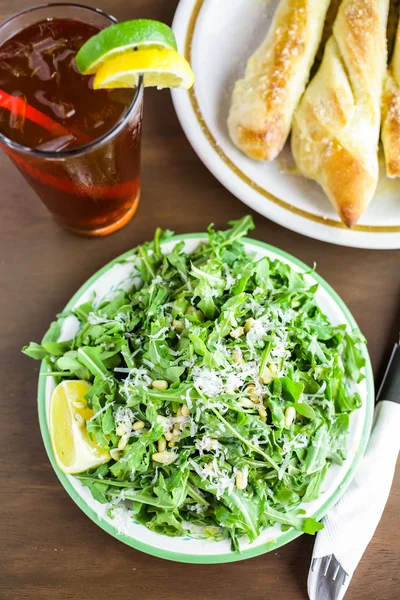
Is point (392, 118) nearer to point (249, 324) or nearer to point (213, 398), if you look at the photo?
point (249, 324)

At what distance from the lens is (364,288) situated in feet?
4.43

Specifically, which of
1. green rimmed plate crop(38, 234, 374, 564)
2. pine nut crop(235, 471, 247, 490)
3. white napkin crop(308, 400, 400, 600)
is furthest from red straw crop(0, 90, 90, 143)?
white napkin crop(308, 400, 400, 600)

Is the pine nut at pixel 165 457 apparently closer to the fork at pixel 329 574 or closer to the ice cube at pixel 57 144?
the fork at pixel 329 574

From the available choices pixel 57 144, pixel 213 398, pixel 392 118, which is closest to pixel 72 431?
pixel 213 398

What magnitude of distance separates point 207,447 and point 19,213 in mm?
740

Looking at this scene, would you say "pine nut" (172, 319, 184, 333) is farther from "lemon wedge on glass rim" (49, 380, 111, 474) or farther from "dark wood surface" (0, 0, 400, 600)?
"dark wood surface" (0, 0, 400, 600)

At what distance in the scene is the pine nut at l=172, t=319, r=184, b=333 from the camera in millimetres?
1095

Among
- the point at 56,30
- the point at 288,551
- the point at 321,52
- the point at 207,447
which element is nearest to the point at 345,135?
the point at 321,52

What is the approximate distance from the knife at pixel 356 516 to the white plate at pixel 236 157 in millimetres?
399

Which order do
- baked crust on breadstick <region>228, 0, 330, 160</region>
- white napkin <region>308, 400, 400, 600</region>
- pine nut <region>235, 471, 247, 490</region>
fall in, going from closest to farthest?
pine nut <region>235, 471, 247, 490</region>, white napkin <region>308, 400, 400, 600</region>, baked crust on breadstick <region>228, 0, 330, 160</region>

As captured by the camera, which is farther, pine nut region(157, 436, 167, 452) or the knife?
the knife

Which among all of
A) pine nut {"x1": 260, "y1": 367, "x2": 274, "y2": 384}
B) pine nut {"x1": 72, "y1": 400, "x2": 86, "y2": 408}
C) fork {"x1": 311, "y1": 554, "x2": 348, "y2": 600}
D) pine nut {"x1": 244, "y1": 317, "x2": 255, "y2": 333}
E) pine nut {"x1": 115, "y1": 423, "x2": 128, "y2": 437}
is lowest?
fork {"x1": 311, "y1": 554, "x2": 348, "y2": 600}

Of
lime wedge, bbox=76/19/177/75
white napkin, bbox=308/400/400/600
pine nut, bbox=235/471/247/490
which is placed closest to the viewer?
lime wedge, bbox=76/19/177/75

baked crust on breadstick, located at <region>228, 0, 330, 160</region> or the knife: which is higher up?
baked crust on breadstick, located at <region>228, 0, 330, 160</region>
